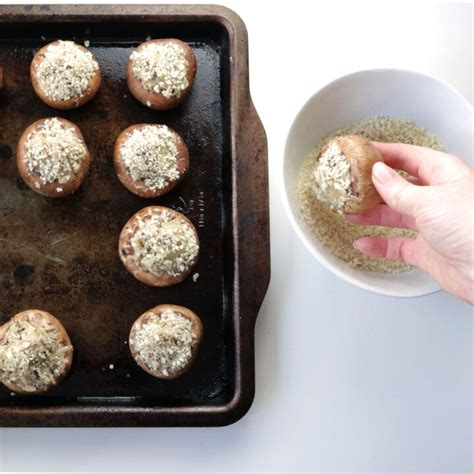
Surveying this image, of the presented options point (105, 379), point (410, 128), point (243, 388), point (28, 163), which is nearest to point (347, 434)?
point (243, 388)

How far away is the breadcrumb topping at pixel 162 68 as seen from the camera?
6.15 feet

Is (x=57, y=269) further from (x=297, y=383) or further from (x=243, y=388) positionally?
(x=297, y=383)

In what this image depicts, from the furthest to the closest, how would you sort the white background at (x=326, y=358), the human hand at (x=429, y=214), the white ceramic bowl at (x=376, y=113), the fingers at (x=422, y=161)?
the white background at (x=326, y=358)
the white ceramic bowl at (x=376, y=113)
the fingers at (x=422, y=161)
the human hand at (x=429, y=214)

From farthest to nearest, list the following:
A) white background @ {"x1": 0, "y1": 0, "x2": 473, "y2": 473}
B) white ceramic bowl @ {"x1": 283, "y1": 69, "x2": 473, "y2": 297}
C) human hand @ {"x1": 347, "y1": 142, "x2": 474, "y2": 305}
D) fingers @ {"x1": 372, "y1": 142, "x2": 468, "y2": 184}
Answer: white background @ {"x1": 0, "y1": 0, "x2": 473, "y2": 473}
white ceramic bowl @ {"x1": 283, "y1": 69, "x2": 473, "y2": 297}
fingers @ {"x1": 372, "y1": 142, "x2": 468, "y2": 184}
human hand @ {"x1": 347, "y1": 142, "x2": 474, "y2": 305}

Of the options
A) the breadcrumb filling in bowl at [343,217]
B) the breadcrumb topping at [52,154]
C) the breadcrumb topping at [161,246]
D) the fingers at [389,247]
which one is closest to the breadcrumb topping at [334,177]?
the breadcrumb filling in bowl at [343,217]

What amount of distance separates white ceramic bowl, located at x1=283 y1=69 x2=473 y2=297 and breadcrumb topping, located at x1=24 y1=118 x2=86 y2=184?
64 cm

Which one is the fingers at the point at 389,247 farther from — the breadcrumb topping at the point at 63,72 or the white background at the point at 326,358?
the breadcrumb topping at the point at 63,72

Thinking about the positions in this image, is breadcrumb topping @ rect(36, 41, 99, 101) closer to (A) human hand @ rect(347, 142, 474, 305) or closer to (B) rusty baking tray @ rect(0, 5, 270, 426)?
(B) rusty baking tray @ rect(0, 5, 270, 426)

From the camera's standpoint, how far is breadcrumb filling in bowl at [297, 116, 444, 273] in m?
1.87

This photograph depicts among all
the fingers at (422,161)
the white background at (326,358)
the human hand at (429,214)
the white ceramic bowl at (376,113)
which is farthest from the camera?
the white background at (326,358)

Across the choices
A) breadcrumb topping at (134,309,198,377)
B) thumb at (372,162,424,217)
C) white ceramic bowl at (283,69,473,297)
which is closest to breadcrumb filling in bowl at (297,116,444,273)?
white ceramic bowl at (283,69,473,297)

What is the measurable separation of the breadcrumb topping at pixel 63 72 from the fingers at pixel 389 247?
971mm

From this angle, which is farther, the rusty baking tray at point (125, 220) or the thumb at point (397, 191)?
the rusty baking tray at point (125, 220)

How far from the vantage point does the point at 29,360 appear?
1.79 m
